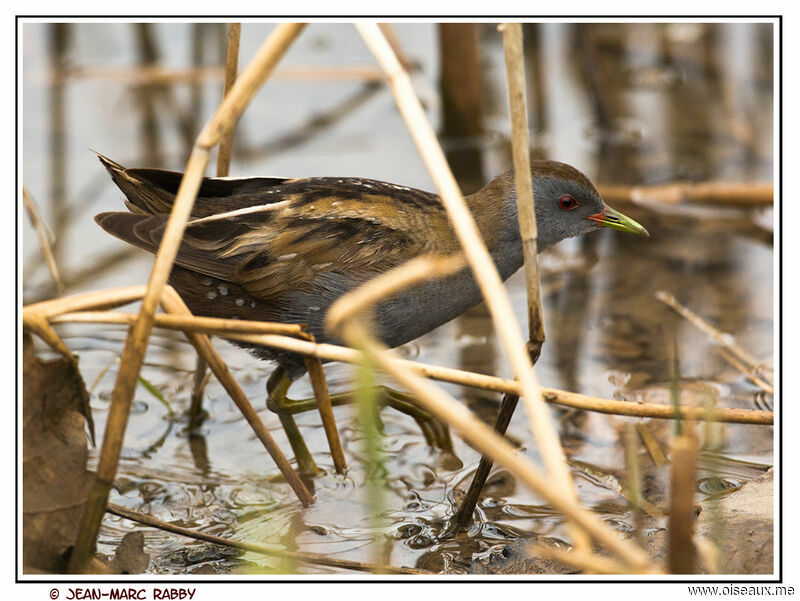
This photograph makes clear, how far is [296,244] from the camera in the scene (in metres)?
3.24

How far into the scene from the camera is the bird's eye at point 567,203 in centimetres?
358

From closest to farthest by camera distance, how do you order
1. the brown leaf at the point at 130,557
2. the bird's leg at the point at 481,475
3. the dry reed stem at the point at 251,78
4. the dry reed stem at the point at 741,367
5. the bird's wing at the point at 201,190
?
the dry reed stem at the point at 251,78 → the brown leaf at the point at 130,557 → the bird's leg at the point at 481,475 → the bird's wing at the point at 201,190 → the dry reed stem at the point at 741,367

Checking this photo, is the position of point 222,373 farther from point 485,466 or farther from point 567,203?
point 567,203

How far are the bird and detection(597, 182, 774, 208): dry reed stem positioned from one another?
7.56 ft

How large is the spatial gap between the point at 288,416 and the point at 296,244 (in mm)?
664

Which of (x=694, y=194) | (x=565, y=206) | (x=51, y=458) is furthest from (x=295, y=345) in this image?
(x=694, y=194)

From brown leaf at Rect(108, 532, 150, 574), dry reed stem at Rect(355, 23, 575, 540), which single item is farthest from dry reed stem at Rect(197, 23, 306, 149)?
brown leaf at Rect(108, 532, 150, 574)

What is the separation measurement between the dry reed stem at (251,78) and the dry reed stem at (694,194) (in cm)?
350

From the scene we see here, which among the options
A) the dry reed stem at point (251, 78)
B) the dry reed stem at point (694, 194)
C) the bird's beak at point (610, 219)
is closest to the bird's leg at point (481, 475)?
the bird's beak at point (610, 219)

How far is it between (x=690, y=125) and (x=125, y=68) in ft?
11.1

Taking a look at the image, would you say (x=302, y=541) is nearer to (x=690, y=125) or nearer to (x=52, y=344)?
(x=52, y=344)

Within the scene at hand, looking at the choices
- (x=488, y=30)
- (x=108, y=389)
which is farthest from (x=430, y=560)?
(x=488, y=30)

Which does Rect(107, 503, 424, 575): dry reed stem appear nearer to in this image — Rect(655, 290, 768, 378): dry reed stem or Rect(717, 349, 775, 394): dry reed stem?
Rect(717, 349, 775, 394): dry reed stem

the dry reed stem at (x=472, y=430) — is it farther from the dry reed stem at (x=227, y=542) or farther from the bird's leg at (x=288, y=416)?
the bird's leg at (x=288, y=416)
